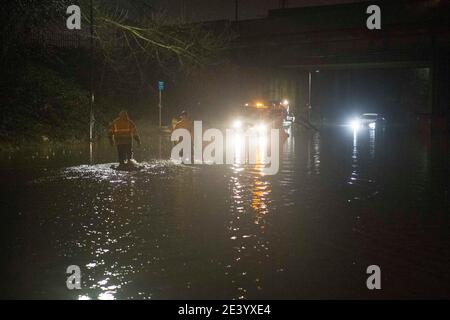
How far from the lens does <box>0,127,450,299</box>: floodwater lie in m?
6.60

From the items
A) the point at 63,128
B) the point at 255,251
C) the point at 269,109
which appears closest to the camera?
the point at 255,251

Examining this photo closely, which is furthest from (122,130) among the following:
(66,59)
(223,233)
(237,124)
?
(237,124)

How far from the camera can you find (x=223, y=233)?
922 centimetres

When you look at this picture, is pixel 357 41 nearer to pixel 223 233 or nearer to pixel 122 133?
pixel 122 133

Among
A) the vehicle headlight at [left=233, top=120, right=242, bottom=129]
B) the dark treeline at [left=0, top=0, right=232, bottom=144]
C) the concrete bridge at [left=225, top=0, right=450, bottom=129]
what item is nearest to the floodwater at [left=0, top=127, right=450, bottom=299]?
the dark treeline at [left=0, top=0, right=232, bottom=144]

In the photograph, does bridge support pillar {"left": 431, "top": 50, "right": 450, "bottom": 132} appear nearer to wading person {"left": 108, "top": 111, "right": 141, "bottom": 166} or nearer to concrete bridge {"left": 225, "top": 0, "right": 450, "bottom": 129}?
concrete bridge {"left": 225, "top": 0, "right": 450, "bottom": 129}

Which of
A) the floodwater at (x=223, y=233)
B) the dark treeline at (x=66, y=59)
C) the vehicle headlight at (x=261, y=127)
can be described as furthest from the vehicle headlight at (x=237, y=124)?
the floodwater at (x=223, y=233)

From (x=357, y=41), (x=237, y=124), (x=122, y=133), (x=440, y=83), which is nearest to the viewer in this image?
(x=122, y=133)

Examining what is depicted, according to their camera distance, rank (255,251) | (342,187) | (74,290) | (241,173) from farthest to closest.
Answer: (241,173) < (342,187) < (255,251) < (74,290)

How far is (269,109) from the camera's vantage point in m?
44.3

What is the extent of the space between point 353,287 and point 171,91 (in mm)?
44161

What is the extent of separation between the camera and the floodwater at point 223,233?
660cm
